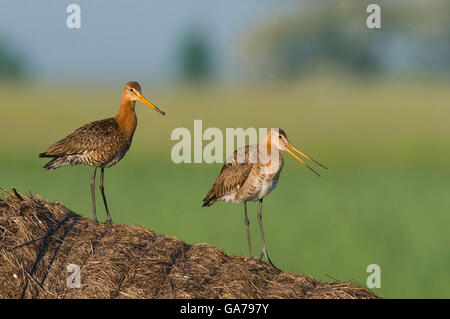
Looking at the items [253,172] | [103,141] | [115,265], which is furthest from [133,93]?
[115,265]

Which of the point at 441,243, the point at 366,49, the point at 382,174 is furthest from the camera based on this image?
the point at 366,49

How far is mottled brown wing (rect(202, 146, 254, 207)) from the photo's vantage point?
10.1m

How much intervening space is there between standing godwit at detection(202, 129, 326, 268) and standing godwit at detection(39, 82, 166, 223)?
138 cm

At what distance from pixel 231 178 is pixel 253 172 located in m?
0.33

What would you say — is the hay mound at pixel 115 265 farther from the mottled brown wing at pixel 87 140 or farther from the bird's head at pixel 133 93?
the bird's head at pixel 133 93

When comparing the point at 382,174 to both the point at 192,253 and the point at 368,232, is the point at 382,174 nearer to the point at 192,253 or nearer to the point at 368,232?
the point at 368,232

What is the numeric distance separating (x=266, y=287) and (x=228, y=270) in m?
0.46

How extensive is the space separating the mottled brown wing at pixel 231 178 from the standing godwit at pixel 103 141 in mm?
1350

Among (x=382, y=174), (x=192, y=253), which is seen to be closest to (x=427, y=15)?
(x=382, y=174)

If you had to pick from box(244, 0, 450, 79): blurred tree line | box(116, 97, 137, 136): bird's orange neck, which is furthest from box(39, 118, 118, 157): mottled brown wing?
box(244, 0, 450, 79): blurred tree line

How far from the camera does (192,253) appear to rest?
349 inches

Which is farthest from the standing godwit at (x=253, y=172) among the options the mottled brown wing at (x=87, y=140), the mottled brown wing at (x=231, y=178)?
the mottled brown wing at (x=87, y=140)

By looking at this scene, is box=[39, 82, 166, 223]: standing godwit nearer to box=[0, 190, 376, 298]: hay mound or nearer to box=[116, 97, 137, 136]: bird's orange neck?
box=[116, 97, 137, 136]: bird's orange neck

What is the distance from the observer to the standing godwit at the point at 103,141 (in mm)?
10461
